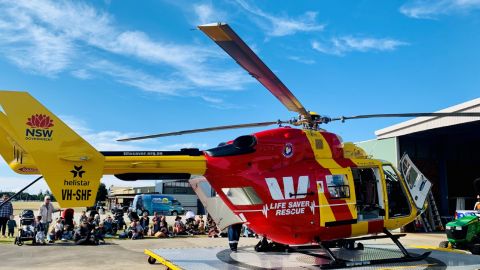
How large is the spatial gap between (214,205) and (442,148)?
1994 cm

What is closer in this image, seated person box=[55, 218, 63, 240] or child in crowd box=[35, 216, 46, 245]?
child in crowd box=[35, 216, 46, 245]

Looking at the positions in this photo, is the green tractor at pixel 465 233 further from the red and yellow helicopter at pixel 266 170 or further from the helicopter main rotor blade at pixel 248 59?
the helicopter main rotor blade at pixel 248 59

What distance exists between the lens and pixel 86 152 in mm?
7000

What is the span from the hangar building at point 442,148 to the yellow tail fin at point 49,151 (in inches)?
642

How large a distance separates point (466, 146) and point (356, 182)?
857 inches

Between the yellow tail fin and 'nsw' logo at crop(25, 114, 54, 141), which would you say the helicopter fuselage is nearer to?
the yellow tail fin

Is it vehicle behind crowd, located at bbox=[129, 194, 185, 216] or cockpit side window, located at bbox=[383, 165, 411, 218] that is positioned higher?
cockpit side window, located at bbox=[383, 165, 411, 218]

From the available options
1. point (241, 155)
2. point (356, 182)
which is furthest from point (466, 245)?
point (241, 155)

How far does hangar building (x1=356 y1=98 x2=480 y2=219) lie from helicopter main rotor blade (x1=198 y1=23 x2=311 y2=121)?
13164 mm

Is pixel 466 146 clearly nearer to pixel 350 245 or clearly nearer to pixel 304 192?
pixel 350 245

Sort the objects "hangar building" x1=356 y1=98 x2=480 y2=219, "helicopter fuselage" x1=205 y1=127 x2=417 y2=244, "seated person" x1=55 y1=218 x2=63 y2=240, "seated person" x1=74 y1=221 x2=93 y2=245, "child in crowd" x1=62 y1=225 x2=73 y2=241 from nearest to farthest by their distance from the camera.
A: "helicopter fuselage" x1=205 y1=127 x2=417 y2=244 → "seated person" x1=74 y1=221 x2=93 y2=245 → "seated person" x1=55 y1=218 x2=63 y2=240 → "child in crowd" x1=62 y1=225 x2=73 y2=241 → "hangar building" x1=356 y1=98 x2=480 y2=219

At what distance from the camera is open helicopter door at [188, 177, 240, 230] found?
348 inches

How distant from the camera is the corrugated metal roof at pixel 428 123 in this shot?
59.1 ft

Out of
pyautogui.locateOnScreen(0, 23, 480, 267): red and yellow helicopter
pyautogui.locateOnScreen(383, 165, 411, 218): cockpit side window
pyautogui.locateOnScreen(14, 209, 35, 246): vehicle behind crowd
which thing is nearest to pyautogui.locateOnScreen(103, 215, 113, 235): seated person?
pyautogui.locateOnScreen(14, 209, 35, 246): vehicle behind crowd
